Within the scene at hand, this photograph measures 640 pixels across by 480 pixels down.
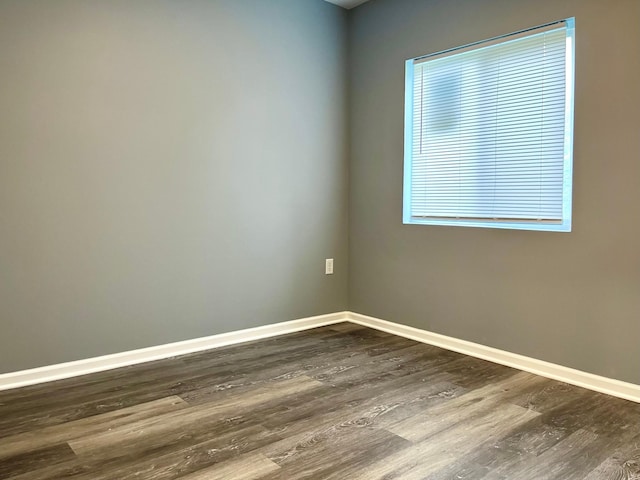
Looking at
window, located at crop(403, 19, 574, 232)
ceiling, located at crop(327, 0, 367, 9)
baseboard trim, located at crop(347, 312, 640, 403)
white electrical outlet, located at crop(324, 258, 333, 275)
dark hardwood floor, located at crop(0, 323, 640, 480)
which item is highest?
ceiling, located at crop(327, 0, 367, 9)

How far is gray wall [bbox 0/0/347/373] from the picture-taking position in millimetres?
2596

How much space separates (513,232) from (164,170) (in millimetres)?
2058

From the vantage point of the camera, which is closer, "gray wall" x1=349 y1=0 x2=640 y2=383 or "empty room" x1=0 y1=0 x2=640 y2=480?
"empty room" x1=0 y1=0 x2=640 y2=480

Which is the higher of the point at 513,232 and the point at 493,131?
the point at 493,131

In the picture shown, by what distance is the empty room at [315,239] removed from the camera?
2096mm

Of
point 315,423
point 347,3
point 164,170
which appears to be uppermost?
point 347,3

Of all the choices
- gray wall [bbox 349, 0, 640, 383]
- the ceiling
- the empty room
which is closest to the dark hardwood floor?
the empty room

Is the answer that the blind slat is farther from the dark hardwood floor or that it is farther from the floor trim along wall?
the dark hardwood floor

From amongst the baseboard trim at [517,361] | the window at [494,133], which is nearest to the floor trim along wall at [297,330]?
the baseboard trim at [517,361]

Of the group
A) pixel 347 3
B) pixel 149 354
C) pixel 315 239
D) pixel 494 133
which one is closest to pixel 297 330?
pixel 315 239

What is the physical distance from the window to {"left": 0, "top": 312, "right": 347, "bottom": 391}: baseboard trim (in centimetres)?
112

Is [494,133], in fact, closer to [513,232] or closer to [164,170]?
[513,232]

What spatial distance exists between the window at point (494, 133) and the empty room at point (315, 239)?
0.01 metres

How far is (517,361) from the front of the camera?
→ 2924 millimetres
